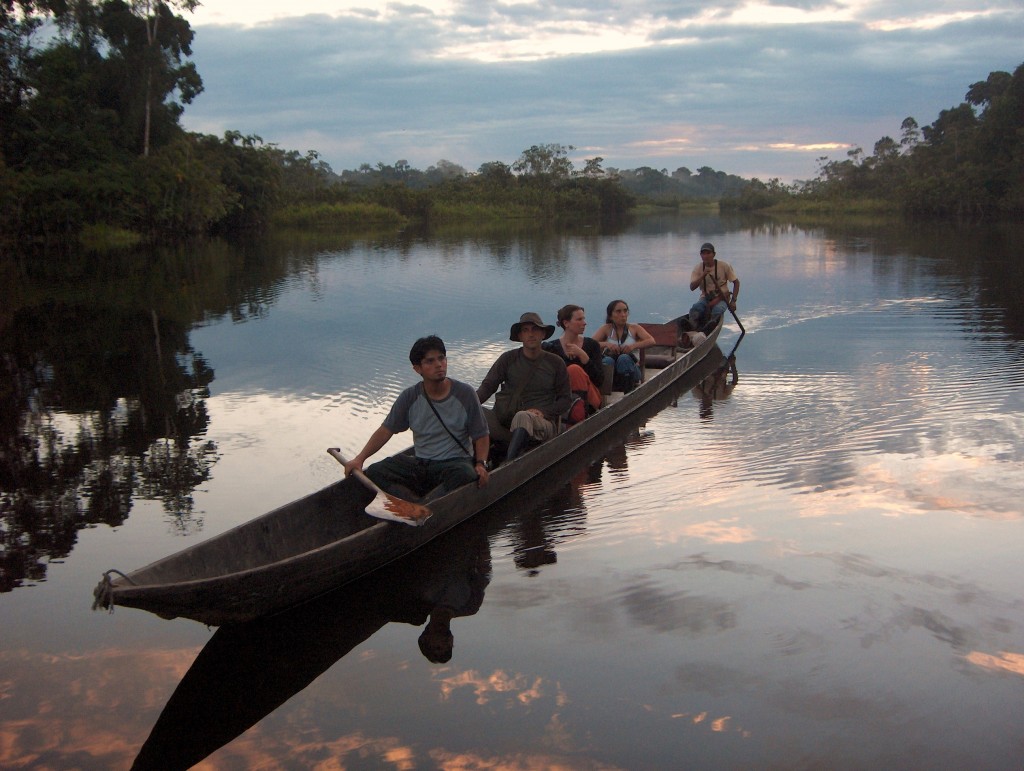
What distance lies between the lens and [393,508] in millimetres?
5234

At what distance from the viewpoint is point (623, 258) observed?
29.6 metres

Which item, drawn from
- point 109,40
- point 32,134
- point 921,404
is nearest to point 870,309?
point 921,404

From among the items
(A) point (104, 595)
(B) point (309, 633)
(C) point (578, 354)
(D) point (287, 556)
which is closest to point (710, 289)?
(C) point (578, 354)

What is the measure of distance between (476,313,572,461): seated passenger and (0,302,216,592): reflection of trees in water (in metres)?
2.29

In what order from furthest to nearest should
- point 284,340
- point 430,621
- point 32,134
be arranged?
point 32,134, point 284,340, point 430,621

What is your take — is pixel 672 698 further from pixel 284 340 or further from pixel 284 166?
pixel 284 166

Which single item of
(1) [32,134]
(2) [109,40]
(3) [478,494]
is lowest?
(3) [478,494]

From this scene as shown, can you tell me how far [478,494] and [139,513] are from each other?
2319 mm

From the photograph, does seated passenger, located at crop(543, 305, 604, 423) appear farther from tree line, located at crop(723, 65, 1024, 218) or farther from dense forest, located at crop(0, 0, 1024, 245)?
tree line, located at crop(723, 65, 1024, 218)

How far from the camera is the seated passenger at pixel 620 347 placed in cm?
898

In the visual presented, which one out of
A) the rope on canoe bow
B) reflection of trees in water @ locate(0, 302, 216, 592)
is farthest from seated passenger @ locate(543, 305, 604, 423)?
the rope on canoe bow

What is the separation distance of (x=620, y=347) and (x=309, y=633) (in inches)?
200

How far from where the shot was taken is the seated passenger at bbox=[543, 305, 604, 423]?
7.61 meters

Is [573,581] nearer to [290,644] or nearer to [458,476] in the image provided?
[458,476]
